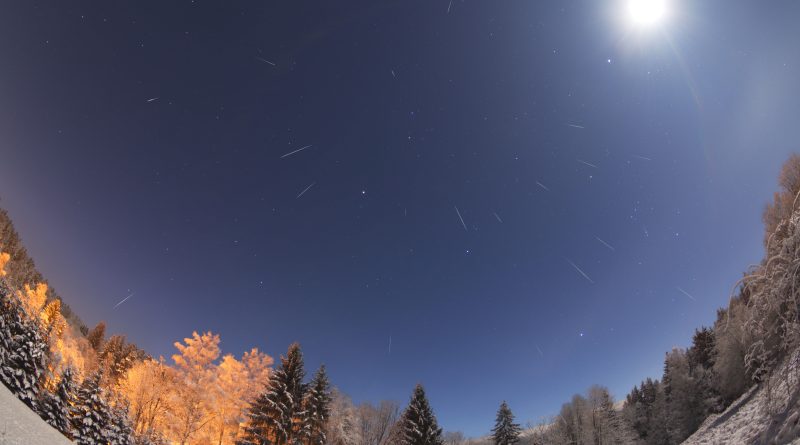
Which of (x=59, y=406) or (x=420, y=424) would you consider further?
(x=420, y=424)

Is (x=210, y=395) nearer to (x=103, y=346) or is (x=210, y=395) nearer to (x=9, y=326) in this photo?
(x=9, y=326)

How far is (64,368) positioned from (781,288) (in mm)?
20059

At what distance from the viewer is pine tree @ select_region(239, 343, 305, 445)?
76.7ft

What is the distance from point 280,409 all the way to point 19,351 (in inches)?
634

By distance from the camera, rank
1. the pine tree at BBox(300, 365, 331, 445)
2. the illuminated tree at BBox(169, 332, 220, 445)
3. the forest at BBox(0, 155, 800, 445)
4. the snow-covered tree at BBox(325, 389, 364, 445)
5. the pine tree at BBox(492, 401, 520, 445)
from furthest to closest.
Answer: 1. the pine tree at BBox(492, 401, 520, 445)
2. the snow-covered tree at BBox(325, 389, 364, 445)
3. the pine tree at BBox(300, 365, 331, 445)
4. the illuminated tree at BBox(169, 332, 220, 445)
5. the forest at BBox(0, 155, 800, 445)

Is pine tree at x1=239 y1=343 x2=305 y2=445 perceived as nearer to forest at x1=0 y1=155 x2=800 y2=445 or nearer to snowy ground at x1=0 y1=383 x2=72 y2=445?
forest at x1=0 y1=155 x2=800 y2=445

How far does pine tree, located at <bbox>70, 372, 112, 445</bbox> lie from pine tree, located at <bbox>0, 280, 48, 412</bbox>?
56.8 inches

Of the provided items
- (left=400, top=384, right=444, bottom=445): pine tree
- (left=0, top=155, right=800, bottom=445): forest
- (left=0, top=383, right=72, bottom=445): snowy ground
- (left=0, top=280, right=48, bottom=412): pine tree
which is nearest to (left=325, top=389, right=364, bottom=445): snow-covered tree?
(left=0, top=155, right=800, bottom=445): forest

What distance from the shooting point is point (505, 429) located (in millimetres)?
40344

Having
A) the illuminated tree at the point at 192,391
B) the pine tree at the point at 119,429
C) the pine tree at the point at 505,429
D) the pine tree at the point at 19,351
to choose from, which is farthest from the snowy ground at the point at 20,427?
the pine tree at the point at 505,429

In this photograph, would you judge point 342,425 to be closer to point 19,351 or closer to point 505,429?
point 505,429

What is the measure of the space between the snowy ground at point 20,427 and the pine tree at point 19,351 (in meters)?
1.02

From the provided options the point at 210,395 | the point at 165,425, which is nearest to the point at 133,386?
the point at 165,425

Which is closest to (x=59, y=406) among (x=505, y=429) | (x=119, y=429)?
(x=119, y=429)
